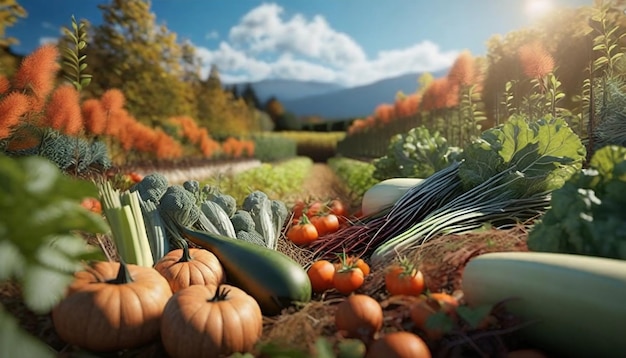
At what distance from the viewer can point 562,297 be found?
174 cm

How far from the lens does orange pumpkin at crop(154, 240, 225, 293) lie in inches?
92.9

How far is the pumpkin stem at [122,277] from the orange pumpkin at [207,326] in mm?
212

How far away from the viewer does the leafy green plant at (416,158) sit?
222 inches

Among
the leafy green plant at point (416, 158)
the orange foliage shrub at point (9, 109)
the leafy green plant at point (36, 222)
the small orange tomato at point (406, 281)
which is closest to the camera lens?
the leafy green plant at point (36, 222)

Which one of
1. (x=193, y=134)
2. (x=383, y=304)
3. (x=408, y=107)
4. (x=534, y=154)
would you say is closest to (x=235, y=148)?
(x=193, y=134)

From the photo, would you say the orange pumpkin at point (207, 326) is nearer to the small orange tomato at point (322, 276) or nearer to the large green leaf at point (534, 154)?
the small orange tomato at point (322, 276)

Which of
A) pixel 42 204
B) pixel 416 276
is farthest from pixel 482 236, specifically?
pixel 42 204

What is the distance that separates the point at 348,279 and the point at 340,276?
1.8 inches

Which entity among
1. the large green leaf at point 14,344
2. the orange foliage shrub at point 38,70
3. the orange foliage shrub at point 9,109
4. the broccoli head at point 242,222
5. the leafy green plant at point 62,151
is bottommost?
the broccoli head at point 242,222

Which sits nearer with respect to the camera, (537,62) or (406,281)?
(406,281)

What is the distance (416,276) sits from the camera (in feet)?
7.18

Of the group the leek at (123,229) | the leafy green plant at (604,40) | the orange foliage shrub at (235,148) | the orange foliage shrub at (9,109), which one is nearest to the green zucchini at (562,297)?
the leek at (123,229)

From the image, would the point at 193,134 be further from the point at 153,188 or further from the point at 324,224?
the point at 153,188

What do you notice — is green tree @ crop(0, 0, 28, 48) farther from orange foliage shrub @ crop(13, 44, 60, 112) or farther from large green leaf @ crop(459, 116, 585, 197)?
large green leaf @ crop(459, 116, 585, 197)
